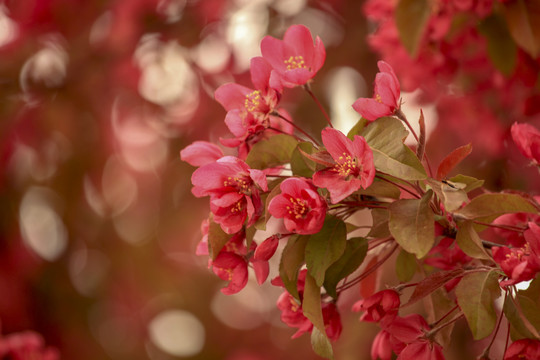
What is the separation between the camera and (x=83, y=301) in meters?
2.62

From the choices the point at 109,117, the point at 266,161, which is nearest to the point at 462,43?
the point at 266,161

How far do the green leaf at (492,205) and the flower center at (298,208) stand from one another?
134 mm

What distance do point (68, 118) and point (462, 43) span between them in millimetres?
1440

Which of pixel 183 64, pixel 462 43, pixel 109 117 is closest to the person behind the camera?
pixel 462 43

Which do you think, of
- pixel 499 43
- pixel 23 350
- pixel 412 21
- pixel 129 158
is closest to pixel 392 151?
pixel 412 21

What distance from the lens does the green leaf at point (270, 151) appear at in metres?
0.60

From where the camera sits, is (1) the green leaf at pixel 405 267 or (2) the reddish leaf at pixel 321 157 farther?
(1) the green leaf at pixel 405 267

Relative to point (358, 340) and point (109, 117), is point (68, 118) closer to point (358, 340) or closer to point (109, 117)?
point (109, 117)

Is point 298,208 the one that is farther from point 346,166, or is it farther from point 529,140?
point 529,140

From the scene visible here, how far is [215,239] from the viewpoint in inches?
23.2

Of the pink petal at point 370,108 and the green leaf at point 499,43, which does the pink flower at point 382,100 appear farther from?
the green leaf at point 499,43

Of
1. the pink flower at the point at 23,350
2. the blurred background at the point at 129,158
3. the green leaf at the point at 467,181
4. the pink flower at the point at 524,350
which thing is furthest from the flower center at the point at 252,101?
the blurred background at the point at 129,158

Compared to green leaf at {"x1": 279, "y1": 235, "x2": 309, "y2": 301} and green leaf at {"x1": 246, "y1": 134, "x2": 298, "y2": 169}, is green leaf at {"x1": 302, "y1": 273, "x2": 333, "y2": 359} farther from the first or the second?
green leaf at {"x1": 246, "y1": 134, "x2": 298, "y2": 169}

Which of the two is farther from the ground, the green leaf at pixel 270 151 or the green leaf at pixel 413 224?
the green leaf at pixel 270 151
